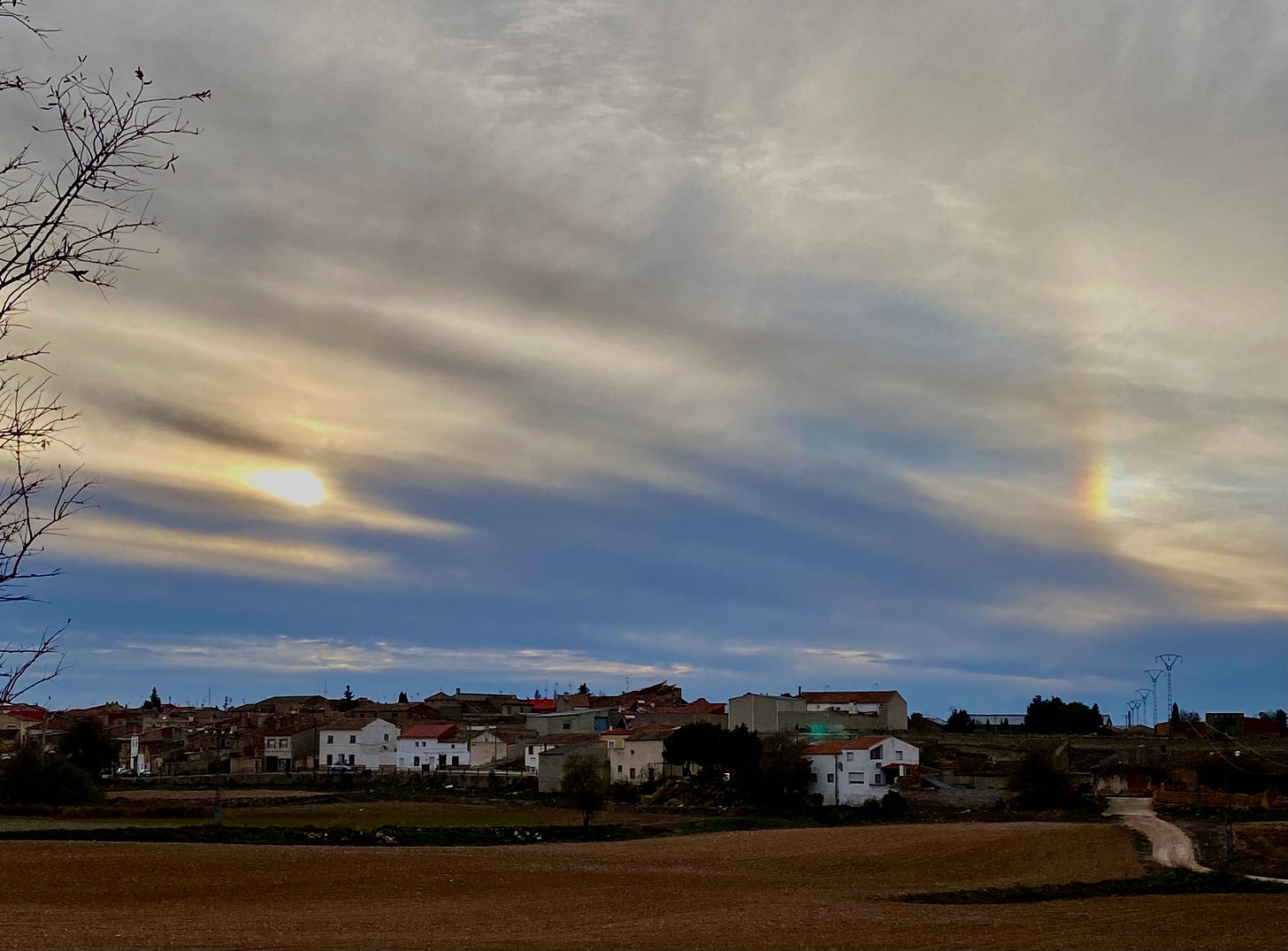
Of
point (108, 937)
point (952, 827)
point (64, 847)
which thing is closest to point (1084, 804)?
point (952, 827)

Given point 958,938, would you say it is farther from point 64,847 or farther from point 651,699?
point 651,699

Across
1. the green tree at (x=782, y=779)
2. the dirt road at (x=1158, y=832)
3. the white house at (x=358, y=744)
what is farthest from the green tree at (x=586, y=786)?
the white house at (x=358, y=744)

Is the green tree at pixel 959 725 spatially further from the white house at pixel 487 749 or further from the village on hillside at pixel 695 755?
the white house at pixel 487 749

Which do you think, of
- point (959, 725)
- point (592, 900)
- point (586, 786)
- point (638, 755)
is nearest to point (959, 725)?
point (959, 725)

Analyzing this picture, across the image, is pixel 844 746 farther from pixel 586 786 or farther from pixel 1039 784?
pixel 586 786

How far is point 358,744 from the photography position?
135m

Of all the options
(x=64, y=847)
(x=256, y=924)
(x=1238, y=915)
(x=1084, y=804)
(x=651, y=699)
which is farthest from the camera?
(x=651, y=699)

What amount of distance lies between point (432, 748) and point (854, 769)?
57.0 meters

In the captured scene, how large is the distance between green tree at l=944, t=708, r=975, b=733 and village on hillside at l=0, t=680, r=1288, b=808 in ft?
0.89

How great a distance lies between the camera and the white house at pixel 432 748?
12912cm

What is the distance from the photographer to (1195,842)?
2188 inches

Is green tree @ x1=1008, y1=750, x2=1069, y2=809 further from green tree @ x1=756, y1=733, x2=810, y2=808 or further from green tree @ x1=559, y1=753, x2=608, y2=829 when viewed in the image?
green tree @ x1=559, y1=753, x2=608, y2=829

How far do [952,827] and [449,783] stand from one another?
200 feet

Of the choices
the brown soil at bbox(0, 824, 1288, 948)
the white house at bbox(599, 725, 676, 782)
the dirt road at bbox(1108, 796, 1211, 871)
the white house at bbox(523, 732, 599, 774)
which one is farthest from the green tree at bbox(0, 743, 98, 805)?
the dirt road at bbox(1108, 796, 1211, 871)
